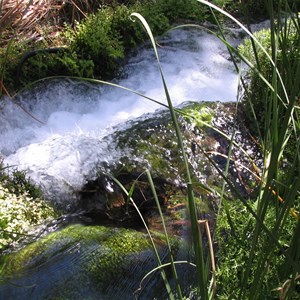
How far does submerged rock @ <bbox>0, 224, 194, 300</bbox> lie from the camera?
2.45 m

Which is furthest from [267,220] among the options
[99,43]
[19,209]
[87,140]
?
[99,43]

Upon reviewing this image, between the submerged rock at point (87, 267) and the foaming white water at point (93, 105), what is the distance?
3.34 ft

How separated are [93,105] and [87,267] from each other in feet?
8.99

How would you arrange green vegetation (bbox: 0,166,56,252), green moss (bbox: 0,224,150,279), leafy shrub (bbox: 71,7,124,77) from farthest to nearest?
leafy shrub (bbox: 71,7,124,77) → green vegetation (bbox: 0,166,56,252) → green moss (bbox: 0,224,150,279)

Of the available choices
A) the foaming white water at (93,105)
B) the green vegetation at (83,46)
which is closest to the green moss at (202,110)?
the foaming white water at (93,105)

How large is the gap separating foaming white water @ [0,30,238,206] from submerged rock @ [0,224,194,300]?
40.1 inches

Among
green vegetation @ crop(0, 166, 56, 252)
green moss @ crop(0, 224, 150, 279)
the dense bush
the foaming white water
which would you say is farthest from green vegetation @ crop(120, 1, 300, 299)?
the foaming white water

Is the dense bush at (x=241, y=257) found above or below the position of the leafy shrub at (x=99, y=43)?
below

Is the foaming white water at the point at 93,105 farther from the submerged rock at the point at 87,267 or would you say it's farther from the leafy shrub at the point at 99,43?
the submerged rock at the point at 87,267

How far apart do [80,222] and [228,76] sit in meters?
2.94

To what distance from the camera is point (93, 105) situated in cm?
508

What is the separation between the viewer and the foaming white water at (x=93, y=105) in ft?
12.9

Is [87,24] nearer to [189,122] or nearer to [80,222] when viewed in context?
[189,122]

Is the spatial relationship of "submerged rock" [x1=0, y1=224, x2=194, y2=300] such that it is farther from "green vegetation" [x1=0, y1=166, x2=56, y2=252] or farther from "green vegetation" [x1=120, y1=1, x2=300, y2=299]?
"green vegetation" [x1=120, y1=1, x2=300, y2=299]
